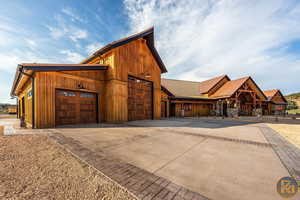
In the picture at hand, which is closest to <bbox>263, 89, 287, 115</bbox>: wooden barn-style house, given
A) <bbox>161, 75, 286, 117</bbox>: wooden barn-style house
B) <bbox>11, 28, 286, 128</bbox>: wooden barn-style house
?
<bbox>161, 75, 286, 117</bbox>: wooden barn-style house

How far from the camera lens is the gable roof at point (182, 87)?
68.5 feet

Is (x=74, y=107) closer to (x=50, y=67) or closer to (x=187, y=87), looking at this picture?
(x=50, y=67)

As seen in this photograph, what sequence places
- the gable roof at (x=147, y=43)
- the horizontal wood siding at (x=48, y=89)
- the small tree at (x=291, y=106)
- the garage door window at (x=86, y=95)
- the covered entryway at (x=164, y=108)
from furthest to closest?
1. the small tree at (x=291, y=106)
2. the covered entryway at (x=164, y=108)
3. the gable roof at (x=147, y=43)
4. the garage door window at (x=86, y=95)
5. the horizontal wood siding at (x=48, y=89)

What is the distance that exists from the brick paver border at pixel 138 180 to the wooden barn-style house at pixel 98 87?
599 centimetres

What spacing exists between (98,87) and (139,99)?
3936 mm

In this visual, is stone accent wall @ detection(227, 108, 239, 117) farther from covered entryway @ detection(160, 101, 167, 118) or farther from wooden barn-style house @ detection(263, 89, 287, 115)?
wooden barn-style house @ detection(263, 89, 287, 115)

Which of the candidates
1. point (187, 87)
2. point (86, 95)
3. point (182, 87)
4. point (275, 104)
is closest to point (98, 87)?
point (86, 95)

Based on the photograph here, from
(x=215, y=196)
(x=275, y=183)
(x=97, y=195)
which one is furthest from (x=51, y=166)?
(x=275, y=183)

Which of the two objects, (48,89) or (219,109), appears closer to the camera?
(48,89)

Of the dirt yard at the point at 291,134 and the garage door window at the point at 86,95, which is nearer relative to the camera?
the dirt yard at the point at 291,134

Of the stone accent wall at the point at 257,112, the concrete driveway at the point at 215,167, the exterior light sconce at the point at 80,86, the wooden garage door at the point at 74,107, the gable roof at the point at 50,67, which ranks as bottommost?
the stone accent wall at the point at 257,112

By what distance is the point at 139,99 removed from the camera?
11.6m

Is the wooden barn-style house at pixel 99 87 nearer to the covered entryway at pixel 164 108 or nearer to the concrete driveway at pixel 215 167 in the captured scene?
the covered entryway at pixel 164 108

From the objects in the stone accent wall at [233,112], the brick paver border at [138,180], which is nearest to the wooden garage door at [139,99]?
the brick paver border at [138,180]
